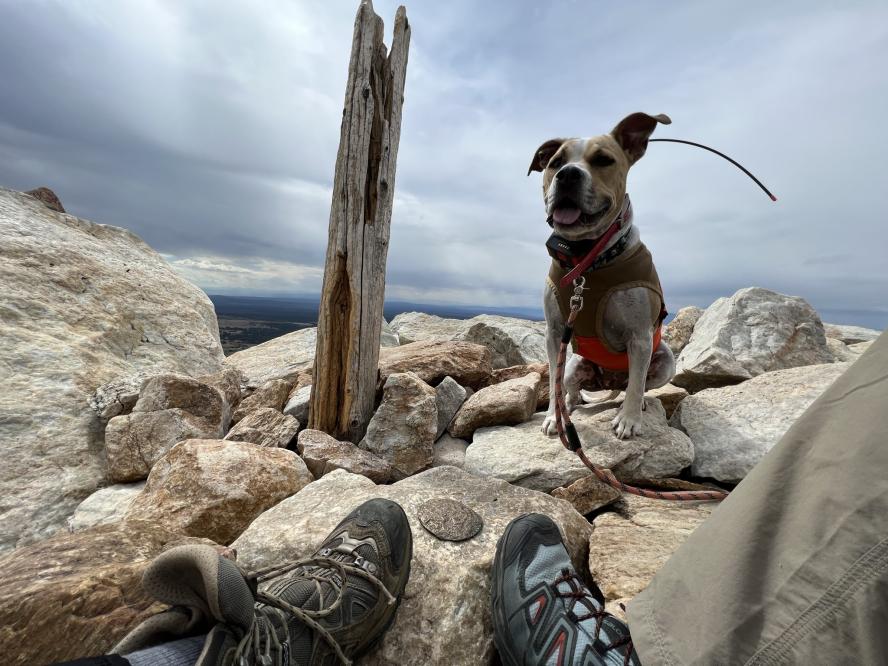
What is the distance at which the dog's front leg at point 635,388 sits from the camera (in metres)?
3.68

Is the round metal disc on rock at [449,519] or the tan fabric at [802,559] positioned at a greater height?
the tan fabric at [802,559]

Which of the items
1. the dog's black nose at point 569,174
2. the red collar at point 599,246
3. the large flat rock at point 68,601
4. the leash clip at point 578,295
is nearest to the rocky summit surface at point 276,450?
the large flat rock at point 68,601

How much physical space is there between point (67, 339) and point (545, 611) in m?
6.13

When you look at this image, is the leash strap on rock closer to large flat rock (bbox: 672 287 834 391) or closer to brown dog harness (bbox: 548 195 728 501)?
brown dog harness (bbox: 548 195 728 501)

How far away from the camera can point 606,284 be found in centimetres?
352

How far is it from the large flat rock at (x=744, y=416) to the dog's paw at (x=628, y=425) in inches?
27.0

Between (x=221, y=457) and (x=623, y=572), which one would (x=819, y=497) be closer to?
(x=623, y=572)

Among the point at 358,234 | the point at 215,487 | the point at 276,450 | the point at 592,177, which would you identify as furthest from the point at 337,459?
the point at 592,177

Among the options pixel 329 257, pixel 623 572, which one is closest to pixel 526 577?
pixel 623 572

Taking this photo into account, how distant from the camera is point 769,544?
1.28 m

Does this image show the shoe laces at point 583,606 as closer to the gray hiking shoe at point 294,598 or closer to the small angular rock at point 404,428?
the gray hiking shoe at point 294,598

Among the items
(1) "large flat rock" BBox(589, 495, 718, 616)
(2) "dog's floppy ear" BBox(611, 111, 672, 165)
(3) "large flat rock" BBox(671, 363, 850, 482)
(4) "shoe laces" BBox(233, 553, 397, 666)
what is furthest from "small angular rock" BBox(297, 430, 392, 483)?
(2) "dog's floppy ear" BBox(611, 111, 672, 165)

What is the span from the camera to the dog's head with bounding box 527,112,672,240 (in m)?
3.21

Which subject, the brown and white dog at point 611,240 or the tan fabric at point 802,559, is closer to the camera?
the tan fabric at point 802,559
